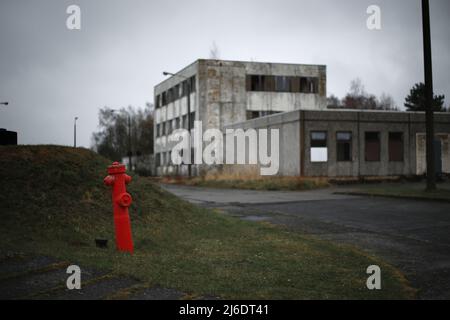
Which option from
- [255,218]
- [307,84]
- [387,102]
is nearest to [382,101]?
[387,102]

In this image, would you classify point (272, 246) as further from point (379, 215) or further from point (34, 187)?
point (379, 215)

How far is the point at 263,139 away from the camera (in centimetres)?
3581

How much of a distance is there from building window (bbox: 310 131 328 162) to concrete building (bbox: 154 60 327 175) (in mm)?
17424

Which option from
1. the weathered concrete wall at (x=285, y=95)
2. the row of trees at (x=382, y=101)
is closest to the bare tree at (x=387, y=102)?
the row of trees at (x=382, y=101)

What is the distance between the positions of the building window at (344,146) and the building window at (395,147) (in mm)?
3045

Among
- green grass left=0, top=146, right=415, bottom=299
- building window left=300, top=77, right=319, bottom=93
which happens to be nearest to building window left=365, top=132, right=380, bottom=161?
building window left=300, top=77, right=319, bottom=93

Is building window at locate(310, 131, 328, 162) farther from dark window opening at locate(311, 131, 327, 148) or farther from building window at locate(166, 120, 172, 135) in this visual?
building window at locate(166, 120, 172, 135)

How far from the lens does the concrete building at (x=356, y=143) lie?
1228 inches

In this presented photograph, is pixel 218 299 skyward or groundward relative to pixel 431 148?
groundward

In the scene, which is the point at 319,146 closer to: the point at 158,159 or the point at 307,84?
the point at 307,84

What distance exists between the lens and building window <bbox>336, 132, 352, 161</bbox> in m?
31.7

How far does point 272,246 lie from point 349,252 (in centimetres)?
118

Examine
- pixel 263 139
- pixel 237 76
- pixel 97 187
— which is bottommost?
pixel 97 187
